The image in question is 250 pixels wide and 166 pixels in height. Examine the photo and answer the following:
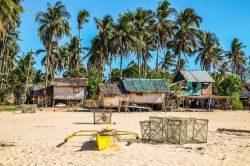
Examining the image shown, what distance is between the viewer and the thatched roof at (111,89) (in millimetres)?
36241

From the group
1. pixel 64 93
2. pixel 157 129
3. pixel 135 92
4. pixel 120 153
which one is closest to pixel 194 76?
pixel 135 92

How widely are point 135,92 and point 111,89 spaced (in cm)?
281

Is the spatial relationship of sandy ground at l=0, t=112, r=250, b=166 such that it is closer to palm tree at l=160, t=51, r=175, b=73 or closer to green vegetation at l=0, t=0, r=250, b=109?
green vegetation at l=0, t=0, r=250, b=109

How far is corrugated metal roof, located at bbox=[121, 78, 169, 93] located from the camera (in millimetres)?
37156

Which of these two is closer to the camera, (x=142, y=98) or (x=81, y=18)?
(x=142, y=98)

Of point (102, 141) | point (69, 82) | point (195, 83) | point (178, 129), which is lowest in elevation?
point (102, 141)

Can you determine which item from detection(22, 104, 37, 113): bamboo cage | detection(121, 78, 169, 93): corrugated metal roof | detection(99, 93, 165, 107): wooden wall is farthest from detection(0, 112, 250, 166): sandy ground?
detection(121, 78, 169, 93): corrugated metal roof

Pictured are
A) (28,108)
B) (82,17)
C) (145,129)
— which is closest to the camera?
(145,129)

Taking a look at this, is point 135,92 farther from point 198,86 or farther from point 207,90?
point 207,90

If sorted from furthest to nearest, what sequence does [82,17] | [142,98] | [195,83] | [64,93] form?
[82,17], [195,83], [64,93], [142,98]

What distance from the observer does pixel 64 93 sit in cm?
4347

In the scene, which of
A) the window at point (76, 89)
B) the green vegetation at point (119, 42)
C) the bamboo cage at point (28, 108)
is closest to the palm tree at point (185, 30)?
the green vegetation at point (119, 42)

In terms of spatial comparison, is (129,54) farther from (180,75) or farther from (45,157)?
(45,157)

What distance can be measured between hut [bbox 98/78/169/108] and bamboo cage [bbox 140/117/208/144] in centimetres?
2434
